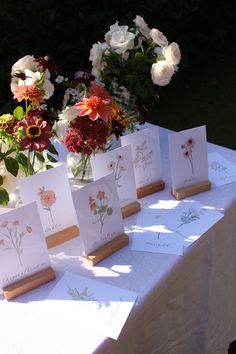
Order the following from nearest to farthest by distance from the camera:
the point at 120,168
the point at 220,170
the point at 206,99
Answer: the point at 120,168
the point at 220,170
the point at 206,99

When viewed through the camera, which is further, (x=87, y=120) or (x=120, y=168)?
(x=120, y=168)

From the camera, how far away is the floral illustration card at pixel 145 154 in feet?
4.13

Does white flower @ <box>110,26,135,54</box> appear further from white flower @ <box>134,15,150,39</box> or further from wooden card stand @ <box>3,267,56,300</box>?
wooden card stand @ <box>3,267,56,300</box>

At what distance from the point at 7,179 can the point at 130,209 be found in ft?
1.21

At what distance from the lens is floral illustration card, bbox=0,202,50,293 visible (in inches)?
38.2

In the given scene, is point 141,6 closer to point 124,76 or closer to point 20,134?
point 124,76

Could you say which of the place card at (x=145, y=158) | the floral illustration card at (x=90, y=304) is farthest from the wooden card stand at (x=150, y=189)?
the floral illustration card at (x=90, y=304)

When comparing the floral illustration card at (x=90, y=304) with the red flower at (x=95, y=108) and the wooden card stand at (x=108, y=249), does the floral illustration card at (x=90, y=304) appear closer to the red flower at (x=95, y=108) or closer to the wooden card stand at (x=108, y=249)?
the wooden card stand at (x=108, y=249)

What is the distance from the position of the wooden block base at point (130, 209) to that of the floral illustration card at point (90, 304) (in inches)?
10.1

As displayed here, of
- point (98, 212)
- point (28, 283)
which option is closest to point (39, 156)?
point (98, 212)

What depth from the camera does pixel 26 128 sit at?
1.01 meters

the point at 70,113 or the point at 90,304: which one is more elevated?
the point at 70,113

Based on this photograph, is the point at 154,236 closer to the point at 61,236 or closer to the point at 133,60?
the point at 61,236

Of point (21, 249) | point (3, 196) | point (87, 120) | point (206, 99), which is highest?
point (87, 120)
